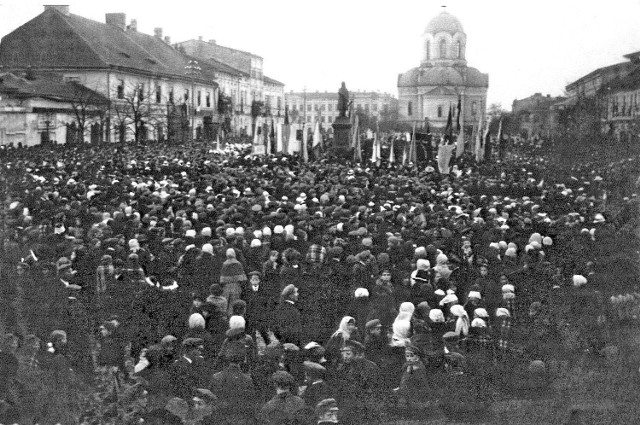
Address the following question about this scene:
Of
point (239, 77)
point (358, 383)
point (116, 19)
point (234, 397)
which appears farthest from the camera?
point (239, 77)

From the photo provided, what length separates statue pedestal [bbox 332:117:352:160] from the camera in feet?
127

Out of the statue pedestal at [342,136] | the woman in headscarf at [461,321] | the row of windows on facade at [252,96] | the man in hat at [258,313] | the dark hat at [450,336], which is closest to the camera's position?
the dark hat at [450,336]

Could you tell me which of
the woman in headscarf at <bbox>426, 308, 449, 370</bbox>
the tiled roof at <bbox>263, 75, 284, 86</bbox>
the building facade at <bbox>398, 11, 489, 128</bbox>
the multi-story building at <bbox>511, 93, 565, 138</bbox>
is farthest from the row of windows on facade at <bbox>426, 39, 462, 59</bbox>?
the woman in headscarf at <bbox>426, 308, 449, 370</bbox>

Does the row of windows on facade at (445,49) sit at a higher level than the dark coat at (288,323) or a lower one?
higher

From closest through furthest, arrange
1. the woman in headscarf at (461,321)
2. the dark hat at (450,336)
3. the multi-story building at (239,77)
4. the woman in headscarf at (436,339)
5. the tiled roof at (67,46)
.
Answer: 1. the woman in headscarf at (436,339)
2. the dark hat at (450,336)
3. the woman in headscarf at (461,321)
4. the tiled roof at (67,46)
5. the multi-story building at (239,77)

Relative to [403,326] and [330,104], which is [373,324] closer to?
[403,326]

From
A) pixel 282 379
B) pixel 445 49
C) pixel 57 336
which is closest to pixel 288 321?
pixel 57 336

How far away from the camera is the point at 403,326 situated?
9078 mm

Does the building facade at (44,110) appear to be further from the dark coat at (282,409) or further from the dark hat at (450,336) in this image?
the dark coat at (282,409)

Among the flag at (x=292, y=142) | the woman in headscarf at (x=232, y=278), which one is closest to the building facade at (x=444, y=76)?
the flag at (x=292, y=142)

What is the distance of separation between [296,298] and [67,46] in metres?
45.9

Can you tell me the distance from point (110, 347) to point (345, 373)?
2491 mm

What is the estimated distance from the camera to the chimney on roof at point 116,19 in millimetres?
62125

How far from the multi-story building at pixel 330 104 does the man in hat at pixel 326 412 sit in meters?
98.8
